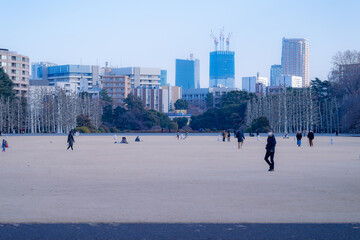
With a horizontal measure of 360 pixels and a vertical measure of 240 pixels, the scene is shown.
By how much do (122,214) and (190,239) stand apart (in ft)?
7.92

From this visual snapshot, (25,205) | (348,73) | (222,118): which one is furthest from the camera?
(222,118)

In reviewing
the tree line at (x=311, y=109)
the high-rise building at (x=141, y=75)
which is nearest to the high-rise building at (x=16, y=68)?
the tree line at (x=311, y=109)

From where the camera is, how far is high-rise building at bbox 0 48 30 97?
410ft

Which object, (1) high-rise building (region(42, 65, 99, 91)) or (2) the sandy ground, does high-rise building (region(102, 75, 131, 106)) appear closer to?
(1) high-rise building (region(42, 65, 99, 91))

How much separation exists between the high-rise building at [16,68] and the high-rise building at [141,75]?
2410 inches

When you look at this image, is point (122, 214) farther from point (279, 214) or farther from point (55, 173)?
point (55, 173)

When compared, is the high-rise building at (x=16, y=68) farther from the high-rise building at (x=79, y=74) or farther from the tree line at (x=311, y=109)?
the high-rise building at (x=79, y=74)

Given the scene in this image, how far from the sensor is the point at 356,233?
26.8 feet

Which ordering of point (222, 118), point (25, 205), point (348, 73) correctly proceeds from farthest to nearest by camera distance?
point (222, 118) < point (348, 73) < point (25, 205)

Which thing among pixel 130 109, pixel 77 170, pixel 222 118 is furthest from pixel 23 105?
pixel 77 170

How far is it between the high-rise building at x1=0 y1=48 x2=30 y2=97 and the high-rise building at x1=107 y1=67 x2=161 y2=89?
6122 cm

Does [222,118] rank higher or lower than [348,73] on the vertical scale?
lower

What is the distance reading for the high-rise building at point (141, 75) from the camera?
189 m

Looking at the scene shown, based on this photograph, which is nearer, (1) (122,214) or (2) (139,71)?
(1) (122,214)
